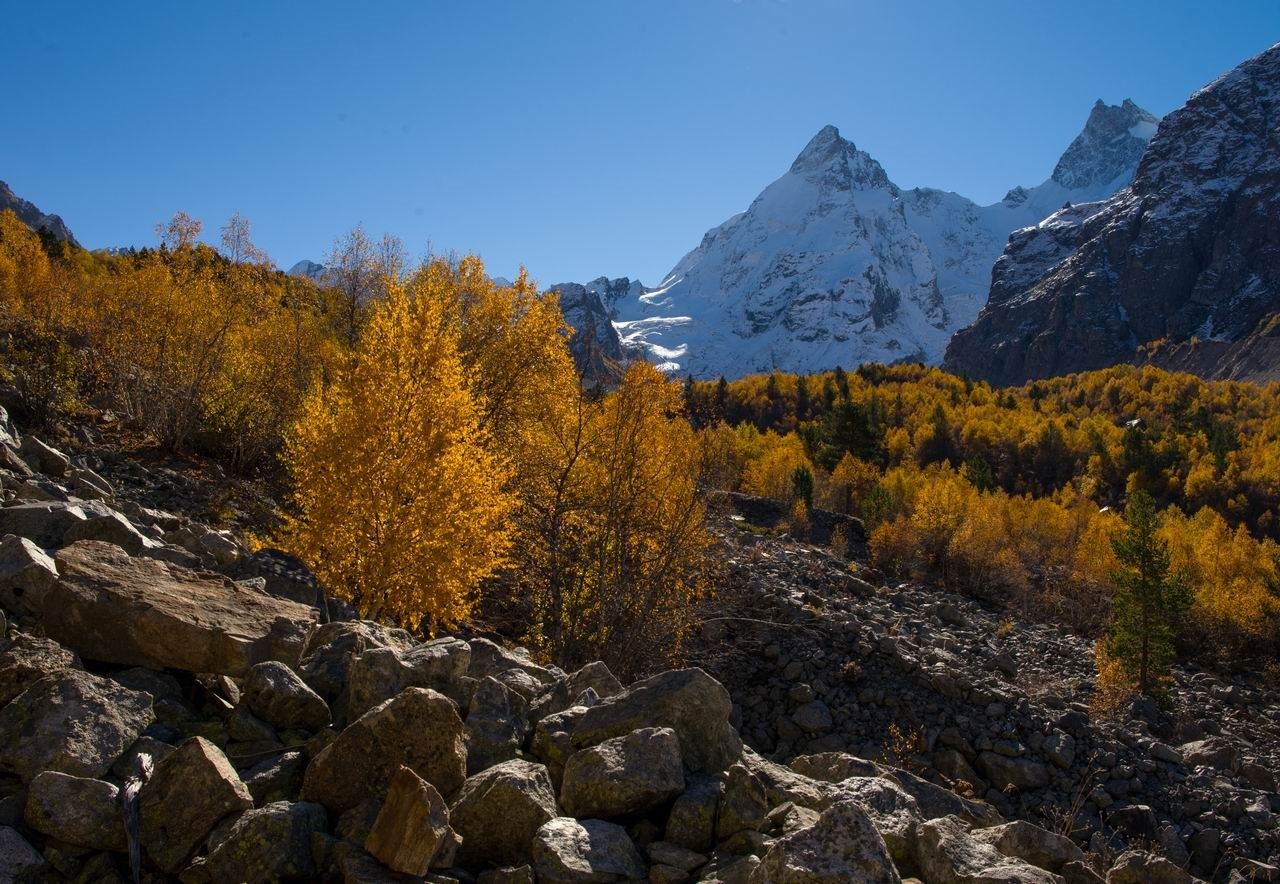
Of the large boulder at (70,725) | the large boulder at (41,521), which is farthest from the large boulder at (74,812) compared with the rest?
the large boulder at (41,521)

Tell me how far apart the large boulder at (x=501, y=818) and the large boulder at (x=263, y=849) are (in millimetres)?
739

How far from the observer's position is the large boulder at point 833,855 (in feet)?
10.9

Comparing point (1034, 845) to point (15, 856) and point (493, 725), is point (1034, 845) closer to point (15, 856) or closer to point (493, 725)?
point (493, 725)

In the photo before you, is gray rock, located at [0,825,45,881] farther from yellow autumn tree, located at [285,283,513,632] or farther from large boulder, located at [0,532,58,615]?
yellow autumn tree, located at [285,283,513,632]

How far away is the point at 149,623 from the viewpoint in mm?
5203

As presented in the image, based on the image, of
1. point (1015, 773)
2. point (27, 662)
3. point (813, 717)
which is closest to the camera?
point (27, 662)

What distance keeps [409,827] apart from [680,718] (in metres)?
1.83

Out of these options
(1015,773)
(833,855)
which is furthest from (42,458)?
(1015,773)

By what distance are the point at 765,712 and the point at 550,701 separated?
36.3 ft

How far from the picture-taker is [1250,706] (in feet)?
91.5

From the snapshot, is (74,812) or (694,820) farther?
(694,820)

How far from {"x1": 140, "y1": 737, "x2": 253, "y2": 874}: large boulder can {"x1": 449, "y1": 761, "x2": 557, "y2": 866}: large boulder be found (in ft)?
3.83

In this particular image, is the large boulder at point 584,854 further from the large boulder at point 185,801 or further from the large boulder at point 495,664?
the large boulder at point 495,664

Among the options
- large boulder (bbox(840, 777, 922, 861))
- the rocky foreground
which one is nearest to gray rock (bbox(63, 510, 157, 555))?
the rocky foreground
